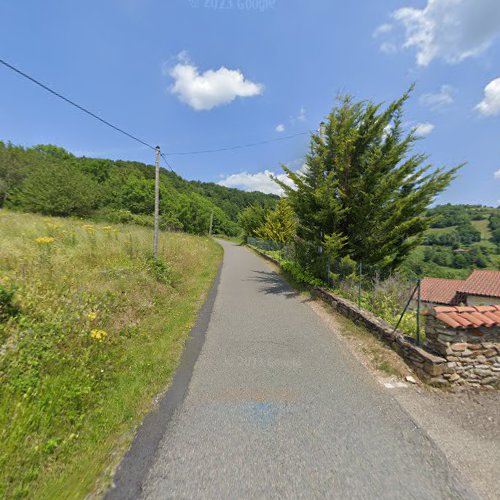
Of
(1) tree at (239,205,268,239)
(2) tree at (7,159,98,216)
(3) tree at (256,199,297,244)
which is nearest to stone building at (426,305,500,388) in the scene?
(3) tree at (256,199,297,244)

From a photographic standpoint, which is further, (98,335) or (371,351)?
(371,351)

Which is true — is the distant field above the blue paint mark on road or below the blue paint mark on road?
above

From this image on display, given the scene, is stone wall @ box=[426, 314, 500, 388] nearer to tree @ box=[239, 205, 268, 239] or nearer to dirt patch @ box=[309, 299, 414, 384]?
dirt patch @ box=[309, 299, 414, 384]

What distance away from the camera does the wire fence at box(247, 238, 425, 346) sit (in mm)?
5427

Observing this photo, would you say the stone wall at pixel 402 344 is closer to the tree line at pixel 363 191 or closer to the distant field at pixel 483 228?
the tree line at pixel 363 191

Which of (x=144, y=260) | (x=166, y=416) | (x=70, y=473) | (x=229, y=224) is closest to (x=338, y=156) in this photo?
(x=144, y=260)

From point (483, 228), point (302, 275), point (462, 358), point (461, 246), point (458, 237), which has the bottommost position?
point (462, 358)

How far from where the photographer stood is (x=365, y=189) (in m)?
8.60

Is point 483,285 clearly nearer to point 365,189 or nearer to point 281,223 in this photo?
point 281,223

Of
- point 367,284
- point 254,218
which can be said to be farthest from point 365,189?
point 254,218

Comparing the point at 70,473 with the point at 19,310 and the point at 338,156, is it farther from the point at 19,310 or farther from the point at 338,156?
the point at 338,156

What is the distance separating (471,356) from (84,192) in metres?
34.9

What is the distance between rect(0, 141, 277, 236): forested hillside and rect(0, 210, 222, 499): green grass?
2387cm

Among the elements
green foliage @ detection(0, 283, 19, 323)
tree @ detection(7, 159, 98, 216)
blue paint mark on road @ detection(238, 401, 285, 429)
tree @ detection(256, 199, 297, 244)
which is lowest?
blue paint mark on road @ detection(238, 401, 285, 429)
